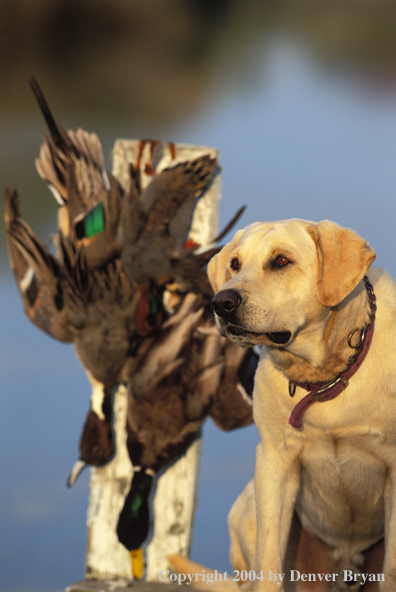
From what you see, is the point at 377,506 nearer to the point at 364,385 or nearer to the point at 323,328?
the point at 364,385

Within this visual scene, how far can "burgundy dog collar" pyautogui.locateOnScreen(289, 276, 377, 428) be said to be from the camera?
2.35m

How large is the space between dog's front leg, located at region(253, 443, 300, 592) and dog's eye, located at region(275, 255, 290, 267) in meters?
0.74

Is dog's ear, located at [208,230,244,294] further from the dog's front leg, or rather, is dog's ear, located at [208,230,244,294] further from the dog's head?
the dog's front leg

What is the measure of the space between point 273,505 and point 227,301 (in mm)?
887

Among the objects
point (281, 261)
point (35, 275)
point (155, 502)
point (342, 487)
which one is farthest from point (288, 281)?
point (35, 275)

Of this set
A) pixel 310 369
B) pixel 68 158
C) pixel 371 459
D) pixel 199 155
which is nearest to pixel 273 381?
pixel 310 369

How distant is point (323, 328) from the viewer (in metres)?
2.30

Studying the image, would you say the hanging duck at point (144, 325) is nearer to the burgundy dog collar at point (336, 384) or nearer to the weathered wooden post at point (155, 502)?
the weathered wooden post at point (155, 502)

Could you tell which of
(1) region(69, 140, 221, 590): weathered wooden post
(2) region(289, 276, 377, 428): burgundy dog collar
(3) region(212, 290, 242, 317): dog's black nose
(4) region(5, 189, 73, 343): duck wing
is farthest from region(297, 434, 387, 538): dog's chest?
(4) region(5, 189, 73, 343): duck wing

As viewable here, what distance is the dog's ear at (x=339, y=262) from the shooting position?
216 centimetres

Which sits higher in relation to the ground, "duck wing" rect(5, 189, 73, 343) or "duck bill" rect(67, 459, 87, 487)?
"duck wing" rect(5, 189, 73, 343)

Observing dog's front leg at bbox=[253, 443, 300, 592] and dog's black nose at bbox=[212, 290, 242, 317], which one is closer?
dog's black nose at bbox=[212, 290, 242, 317]

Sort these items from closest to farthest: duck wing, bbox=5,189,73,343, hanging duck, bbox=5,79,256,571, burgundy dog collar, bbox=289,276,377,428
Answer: burgundy dog collar, bbox=289,276,377,428, hanging duck, bbox=5,79,256,571, duck wing, bbox=5,189,73,343

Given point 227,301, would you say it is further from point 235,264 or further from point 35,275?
point 35,275
